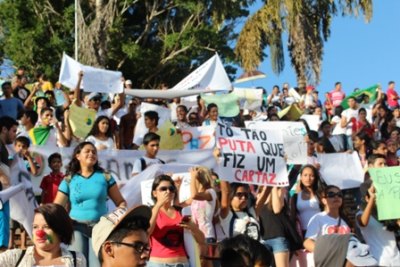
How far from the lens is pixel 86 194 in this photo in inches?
291

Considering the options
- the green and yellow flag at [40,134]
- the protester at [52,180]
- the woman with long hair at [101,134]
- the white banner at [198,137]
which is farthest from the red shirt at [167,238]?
the white banner at [198,137]

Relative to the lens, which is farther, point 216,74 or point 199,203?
point 216,74

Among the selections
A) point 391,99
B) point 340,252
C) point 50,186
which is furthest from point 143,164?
point 391,99

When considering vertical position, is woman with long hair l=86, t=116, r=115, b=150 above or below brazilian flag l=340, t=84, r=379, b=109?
below

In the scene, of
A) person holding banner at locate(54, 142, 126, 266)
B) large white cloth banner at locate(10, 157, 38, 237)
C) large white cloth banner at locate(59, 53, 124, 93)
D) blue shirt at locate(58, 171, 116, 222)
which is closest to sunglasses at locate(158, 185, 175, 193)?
person holding banner at locate(54, 142, 126, 266)

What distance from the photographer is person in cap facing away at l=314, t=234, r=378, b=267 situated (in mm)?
6051

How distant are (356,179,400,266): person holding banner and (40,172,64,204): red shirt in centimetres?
321

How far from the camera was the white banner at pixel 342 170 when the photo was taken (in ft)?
39.0

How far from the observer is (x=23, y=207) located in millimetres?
8469

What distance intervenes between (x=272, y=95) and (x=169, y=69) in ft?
31.4

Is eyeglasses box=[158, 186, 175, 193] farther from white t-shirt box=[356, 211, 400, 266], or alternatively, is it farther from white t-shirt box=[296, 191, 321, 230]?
white t-shirt box=[356, 211, 400, 266]

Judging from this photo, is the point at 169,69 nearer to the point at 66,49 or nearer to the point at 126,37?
the point at 126,37

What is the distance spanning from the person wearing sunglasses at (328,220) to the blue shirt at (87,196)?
2079mm

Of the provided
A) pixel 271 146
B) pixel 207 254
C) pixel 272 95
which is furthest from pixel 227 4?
pixel 207 254
